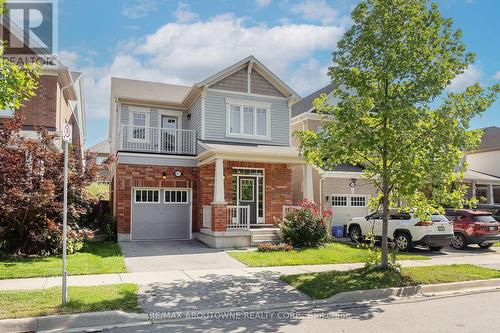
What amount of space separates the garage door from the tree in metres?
8.80

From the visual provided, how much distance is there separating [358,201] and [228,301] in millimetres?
14030

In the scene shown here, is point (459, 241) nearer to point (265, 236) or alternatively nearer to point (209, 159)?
point (265, 236)

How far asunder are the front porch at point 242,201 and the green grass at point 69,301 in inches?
269

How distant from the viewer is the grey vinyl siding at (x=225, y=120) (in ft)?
55.9

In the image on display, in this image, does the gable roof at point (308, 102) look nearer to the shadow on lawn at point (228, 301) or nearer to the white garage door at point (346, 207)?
the white garage door at point (346, 207)

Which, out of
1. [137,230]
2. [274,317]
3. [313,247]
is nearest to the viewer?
[274,317]

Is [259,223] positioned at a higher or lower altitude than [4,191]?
lower

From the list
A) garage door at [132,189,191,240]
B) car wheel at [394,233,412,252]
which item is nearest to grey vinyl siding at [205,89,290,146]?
garage door at [132,189,191,240]

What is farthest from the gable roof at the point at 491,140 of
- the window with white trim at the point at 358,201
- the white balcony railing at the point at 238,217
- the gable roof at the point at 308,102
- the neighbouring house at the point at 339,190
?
the white balcony railing at the point at 238,217

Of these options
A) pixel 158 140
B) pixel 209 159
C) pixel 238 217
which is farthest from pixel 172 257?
pixel 158 140

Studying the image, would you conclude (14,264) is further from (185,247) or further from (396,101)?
(396,101)

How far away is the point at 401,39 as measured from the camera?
9.28m

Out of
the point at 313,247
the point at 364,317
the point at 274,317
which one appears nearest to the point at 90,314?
the point at 274,317

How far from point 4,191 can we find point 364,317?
9758 mm
